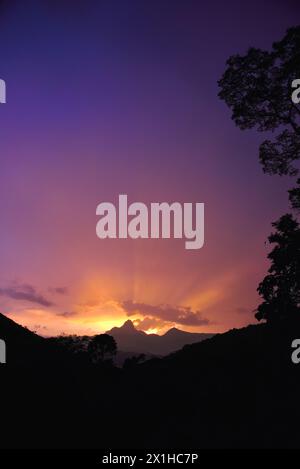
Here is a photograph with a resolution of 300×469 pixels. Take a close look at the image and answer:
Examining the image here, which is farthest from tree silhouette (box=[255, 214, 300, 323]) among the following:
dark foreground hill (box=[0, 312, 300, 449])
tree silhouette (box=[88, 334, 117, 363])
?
tree silhouette (box=[88, 334, 117, 363])

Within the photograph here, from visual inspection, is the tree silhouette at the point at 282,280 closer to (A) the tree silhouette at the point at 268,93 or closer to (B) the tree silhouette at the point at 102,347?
(A) the tree silhouette at the point at 268,93

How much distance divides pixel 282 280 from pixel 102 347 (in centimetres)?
4488

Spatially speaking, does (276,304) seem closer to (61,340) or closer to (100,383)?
(100,383)

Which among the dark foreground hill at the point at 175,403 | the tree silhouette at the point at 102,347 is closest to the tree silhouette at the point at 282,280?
the dark foreground hill at the point at 175,403

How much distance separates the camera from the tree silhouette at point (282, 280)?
100 ft

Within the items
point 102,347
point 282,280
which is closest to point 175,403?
point 282,280

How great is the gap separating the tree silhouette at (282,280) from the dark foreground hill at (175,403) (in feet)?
16.8

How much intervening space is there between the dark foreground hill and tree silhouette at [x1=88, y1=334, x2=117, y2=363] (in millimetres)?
43235

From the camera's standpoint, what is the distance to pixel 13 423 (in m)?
18.9

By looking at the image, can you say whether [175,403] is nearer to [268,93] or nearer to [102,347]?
[268,93]

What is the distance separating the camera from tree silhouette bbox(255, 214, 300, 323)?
30516mm

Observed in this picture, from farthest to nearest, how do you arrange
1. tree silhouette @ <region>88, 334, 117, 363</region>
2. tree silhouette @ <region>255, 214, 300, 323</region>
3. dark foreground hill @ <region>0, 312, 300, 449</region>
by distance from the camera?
tree silhouette @ <region>88, 334, 117, 363</region> → tree silhouette @ <region>255, 214, 300, 323</region> → dark foreground hill @ <region>0, 312, 300, 449</region>

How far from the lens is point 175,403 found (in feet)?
64.6

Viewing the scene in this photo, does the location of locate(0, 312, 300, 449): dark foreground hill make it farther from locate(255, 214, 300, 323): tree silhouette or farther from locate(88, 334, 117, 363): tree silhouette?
locate(88, 334, 117, 363): tree silhouette
